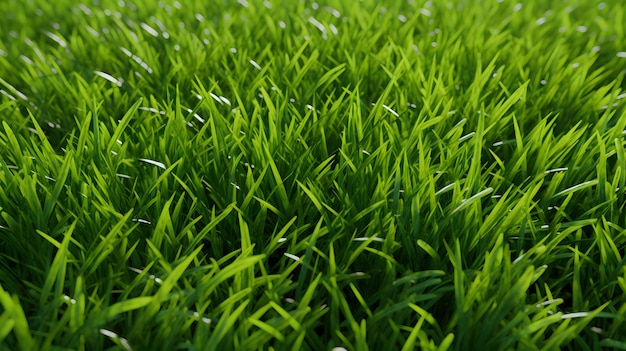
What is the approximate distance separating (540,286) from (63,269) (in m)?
0.74

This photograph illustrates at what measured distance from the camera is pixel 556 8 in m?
2.74

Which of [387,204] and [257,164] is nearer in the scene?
[387,204]

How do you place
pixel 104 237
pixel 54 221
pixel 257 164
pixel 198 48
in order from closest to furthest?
pixel 104 237
pixel 54 221
pixel 257 164
pixel 198 48

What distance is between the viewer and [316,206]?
1.25 m

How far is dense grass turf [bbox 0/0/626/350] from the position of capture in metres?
0.99

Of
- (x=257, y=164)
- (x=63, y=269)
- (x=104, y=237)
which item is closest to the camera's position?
(x=63, y=269)

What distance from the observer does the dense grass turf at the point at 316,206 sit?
990 mm

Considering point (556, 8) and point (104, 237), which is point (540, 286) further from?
point (556, 8)

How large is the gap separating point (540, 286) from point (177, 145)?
0.72m

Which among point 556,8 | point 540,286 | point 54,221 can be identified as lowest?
point 54,221

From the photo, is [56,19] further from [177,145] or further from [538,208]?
[538,208]

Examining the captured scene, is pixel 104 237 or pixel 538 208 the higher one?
pixel 538 208

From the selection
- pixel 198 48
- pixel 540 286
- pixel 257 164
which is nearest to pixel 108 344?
pixel 257 164

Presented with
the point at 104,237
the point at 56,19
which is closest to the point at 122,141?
the point at 104,237
